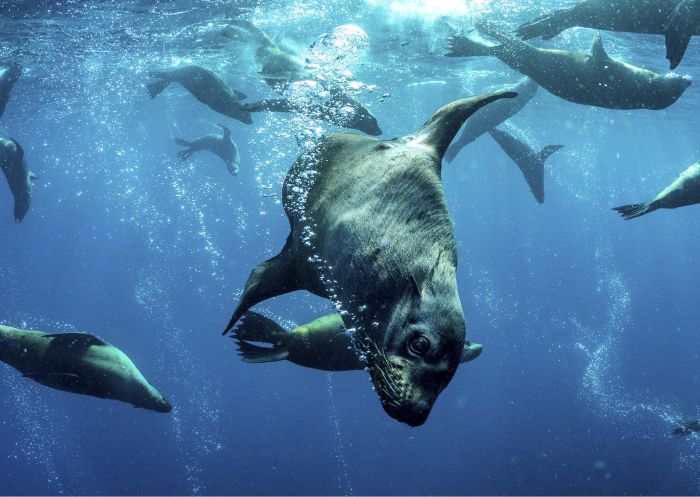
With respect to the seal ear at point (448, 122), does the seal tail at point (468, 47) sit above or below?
below

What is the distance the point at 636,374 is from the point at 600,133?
24.9 metres

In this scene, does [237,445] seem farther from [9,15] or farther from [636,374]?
[636,374]

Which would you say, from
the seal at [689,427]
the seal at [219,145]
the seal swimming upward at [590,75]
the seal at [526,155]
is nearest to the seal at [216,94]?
the seal swimming upward at [590,75]

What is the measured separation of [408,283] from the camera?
167 centimetres

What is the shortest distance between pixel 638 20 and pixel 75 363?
26.0ft

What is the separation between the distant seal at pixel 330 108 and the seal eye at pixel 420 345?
3827 millimetres

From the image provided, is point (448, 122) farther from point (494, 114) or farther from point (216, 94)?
point (494, 114)

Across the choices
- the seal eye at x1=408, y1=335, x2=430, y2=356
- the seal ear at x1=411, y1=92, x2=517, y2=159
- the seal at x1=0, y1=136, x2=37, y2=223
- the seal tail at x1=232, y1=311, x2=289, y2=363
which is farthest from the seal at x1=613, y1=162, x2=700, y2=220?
the seal at x1=0, y1=136, x2=37, y2=223

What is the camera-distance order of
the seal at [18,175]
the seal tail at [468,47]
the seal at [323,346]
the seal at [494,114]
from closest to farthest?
1. the seal at [323,346]
2. the seal tail at [468,47]
3. the seal at [18,175]
4. the seal at [494,114]

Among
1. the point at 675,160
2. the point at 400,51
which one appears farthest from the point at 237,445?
the point at 675,160

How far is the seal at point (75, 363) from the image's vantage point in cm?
619

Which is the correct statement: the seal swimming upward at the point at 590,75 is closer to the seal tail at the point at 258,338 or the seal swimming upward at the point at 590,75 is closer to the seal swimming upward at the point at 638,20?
the seal swimming upward at the point at 638,20

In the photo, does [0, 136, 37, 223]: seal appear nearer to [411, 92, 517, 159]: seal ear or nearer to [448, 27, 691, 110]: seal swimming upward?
[448, 27, 691, 110]: seal swimming upward

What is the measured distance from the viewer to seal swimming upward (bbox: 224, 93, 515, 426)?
155 cm
